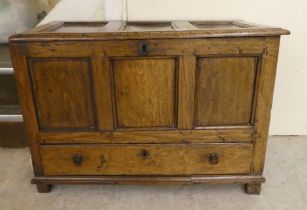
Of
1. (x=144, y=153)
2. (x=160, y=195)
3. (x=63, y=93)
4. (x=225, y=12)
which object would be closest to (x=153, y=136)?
(x=144, y=153)

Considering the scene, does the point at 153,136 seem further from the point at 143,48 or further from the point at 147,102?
the point at 143,48

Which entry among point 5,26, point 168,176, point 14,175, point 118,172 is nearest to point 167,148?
point 168,176

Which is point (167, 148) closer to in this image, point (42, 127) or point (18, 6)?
point (42, 127)

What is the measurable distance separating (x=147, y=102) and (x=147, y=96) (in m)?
0.03

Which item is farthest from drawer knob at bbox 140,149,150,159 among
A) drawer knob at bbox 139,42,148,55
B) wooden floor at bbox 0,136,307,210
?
drawer knob at bbox 139,42,148,55

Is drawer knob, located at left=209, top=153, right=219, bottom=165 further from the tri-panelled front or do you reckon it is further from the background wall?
the background wall

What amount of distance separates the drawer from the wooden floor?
0.13 metres

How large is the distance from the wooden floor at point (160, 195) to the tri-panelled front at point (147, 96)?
0.45 feet

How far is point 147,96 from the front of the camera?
1.26 metres

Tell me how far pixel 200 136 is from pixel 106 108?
0.42m

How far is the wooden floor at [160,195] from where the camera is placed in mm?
1369

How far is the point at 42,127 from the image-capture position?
52.1 inches

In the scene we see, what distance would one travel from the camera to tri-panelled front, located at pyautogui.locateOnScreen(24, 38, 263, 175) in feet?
3.88

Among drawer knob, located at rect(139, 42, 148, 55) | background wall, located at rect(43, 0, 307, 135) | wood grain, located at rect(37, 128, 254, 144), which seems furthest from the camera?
background wall, located at rect(43, 0, 307, 135)
